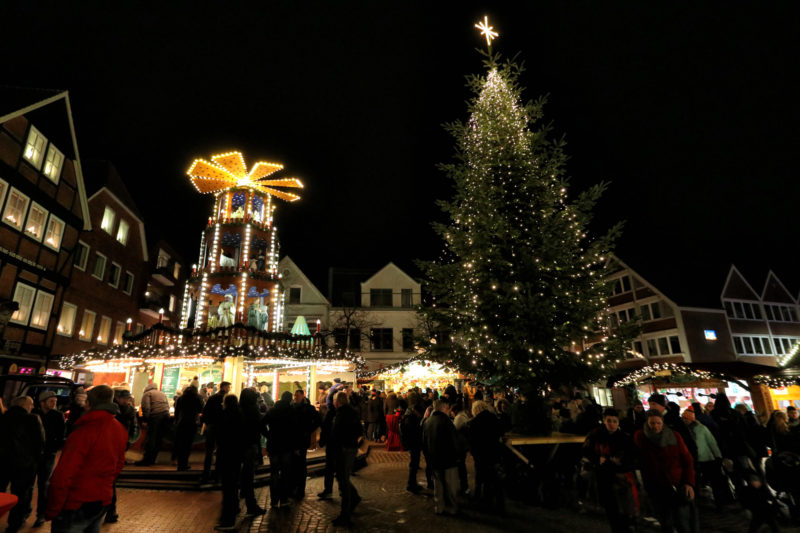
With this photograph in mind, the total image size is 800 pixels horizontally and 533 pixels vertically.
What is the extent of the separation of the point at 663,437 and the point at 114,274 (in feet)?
94.7

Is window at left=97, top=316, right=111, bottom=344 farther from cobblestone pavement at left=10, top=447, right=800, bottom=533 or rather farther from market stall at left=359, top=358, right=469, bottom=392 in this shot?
cobblestone pavement at left=10, top=447, right=800, bottom=533

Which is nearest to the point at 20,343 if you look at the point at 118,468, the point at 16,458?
the point at 16,458

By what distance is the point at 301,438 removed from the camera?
7711 millimetres

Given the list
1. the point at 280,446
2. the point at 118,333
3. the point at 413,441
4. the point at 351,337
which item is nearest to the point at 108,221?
the point at 118,333

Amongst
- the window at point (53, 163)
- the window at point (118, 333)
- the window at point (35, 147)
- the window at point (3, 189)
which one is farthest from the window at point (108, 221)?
the window at point (3, 189)

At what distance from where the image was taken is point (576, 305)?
35.8 ft

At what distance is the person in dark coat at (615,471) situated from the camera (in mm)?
5316

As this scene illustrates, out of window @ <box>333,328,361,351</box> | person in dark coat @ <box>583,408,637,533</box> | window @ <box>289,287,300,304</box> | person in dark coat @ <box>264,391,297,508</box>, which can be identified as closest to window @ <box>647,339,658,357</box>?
window @ <box>333,328,361,351</box>

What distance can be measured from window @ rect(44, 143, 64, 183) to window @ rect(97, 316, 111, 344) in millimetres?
8544

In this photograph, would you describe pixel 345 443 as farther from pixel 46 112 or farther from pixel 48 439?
pixel 46 112

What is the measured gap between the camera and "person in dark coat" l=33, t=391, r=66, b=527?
21.9ft

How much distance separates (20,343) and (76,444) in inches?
723

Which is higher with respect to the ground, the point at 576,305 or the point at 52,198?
the point at 52,198

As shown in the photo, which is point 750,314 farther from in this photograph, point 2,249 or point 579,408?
point 2,249
